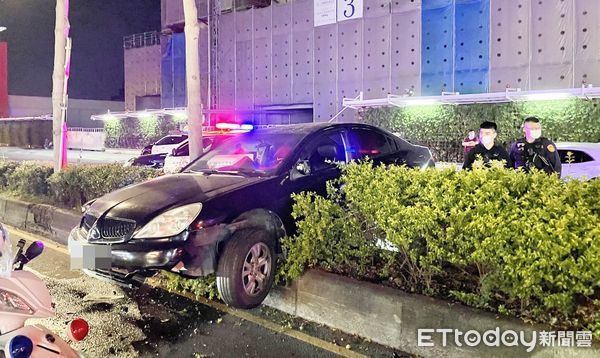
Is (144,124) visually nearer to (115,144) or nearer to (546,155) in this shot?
(115,144)

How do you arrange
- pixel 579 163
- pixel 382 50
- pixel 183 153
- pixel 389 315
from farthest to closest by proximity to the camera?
pixel 382 50, pixel 183 153, pixel 579 163, pixel 389 315

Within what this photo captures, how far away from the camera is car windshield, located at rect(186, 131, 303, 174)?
5.19 m

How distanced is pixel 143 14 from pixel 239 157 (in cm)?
4427

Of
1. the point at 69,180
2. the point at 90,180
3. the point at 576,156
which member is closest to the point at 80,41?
the point at 69,180

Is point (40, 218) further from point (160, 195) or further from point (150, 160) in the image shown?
point (150, 160)

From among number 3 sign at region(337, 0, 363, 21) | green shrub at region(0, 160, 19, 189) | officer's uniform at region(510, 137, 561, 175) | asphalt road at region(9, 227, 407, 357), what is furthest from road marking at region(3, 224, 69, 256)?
number 3 sign at region(337, 0, 363, 21)

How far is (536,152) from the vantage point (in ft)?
18.2

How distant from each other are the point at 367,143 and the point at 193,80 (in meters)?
3.18

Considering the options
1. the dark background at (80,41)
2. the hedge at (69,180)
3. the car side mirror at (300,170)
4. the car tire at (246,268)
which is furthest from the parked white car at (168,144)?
the dark background at (80,41)

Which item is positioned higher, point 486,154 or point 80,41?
point 80,41

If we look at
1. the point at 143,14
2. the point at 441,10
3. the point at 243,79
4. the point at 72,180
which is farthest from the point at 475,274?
the point at 143,14

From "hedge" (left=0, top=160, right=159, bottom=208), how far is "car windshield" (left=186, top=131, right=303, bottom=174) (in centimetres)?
190

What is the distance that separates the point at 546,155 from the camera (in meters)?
5.51

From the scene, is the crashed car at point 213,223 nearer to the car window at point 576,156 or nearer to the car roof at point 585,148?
the car window at point 576,156
